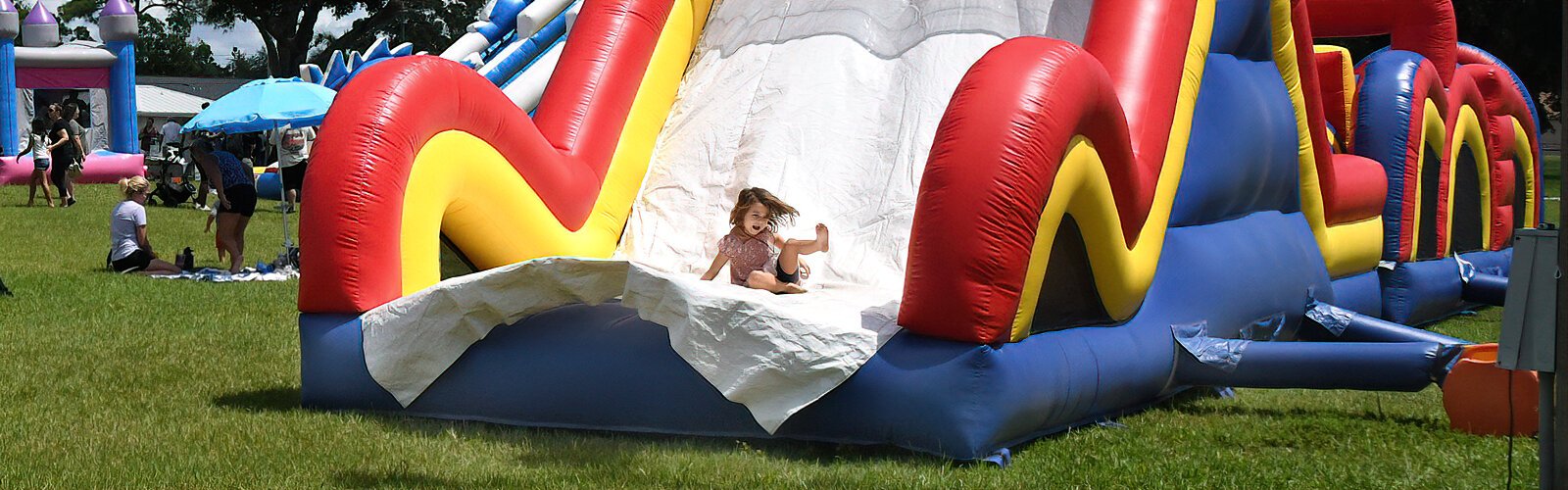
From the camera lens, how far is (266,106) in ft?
38.9

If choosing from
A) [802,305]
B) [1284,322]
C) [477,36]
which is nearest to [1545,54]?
[477,36]

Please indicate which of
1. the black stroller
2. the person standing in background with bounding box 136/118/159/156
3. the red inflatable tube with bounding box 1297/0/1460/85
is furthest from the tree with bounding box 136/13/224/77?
the red inflatable tube with bounding box 1297/0/1460/85

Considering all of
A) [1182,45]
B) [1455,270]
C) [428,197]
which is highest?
[1182,45]

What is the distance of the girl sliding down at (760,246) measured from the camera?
554 cm

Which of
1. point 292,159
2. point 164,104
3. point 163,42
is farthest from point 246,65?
point 292,159

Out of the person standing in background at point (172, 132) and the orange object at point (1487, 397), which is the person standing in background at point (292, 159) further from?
the orange object at point (1487, 397)

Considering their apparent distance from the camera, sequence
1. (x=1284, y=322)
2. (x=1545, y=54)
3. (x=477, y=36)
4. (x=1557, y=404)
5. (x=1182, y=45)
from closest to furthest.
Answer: (x=1557, y=404), (x=1182, y=45), (x=1284, y=322), (x=477, y=36), (x=1545, y=54)

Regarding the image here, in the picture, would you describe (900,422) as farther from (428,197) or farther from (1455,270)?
(1455,270)

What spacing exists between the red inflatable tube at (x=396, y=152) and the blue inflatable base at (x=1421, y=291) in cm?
434

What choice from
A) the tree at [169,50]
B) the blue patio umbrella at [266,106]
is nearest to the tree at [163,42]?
the tree at [169,50]

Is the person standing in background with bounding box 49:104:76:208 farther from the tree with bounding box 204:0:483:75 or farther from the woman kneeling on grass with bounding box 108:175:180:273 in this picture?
the tree with bounding box 204:0:483:75

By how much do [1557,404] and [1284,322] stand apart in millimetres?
3205

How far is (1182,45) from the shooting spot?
5.64 meters

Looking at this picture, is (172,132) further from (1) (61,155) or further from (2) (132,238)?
(2) (132,238)
